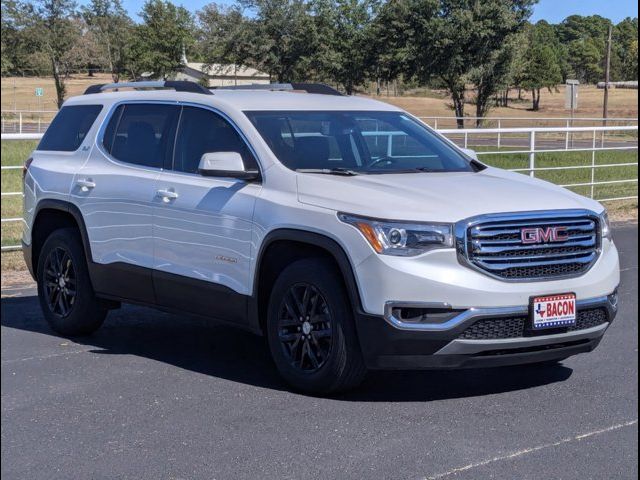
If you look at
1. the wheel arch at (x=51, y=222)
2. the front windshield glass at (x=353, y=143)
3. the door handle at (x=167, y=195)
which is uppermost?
the front windshield glass at (x=353, y=143)

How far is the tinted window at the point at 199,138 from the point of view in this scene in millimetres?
6406

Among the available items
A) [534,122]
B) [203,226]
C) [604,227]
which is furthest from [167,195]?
[534,122]

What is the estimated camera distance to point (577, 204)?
5.79m

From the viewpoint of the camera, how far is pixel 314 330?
222 inches

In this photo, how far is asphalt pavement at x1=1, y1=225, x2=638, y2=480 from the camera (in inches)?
183

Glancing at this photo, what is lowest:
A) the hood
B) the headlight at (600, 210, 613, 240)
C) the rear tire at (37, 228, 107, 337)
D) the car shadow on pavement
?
the car shadow on pavement

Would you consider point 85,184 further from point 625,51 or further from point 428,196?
point 625,51

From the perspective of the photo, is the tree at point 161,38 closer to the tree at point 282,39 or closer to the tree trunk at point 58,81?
the tree at point 282,39

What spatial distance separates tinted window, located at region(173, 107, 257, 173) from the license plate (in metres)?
2.10

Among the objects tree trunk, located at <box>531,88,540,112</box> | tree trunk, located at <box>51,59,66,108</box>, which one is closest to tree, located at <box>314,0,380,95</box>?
tree trunk, located at <box>51,59,66,108</box>

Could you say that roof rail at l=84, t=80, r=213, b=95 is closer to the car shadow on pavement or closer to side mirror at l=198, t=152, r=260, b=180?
side mirror at l=198, t=152, r=260, b=180

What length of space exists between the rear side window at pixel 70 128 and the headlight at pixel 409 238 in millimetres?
3046

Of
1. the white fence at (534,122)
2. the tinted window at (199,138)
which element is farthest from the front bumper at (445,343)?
the white fence at (534,122)

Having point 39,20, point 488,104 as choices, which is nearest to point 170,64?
point 39,20
